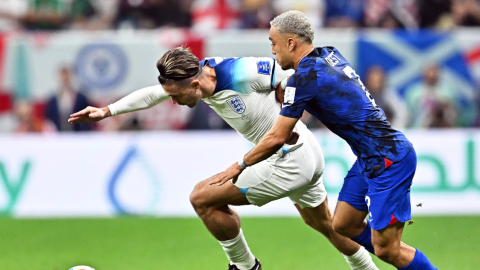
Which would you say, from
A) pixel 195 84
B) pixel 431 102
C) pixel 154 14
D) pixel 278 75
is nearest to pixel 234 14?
pixel 154 14

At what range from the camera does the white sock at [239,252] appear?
5512 millimetres

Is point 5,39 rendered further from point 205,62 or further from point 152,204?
point 205,62

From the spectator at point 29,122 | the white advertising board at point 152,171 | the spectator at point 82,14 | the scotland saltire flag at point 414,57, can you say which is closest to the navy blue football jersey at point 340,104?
the white advertising board at point 152,171

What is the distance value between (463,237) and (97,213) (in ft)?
16.9

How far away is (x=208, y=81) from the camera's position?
528cm

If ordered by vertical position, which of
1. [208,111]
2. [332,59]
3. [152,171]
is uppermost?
[332,59]

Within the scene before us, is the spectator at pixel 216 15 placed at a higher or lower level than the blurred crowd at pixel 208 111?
higher

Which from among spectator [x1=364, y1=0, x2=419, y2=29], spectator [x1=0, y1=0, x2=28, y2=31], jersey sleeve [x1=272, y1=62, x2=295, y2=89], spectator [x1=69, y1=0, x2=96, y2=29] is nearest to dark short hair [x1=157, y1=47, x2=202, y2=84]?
jersey sleeve [x1=272, y1=62, x2=295, y2=89]

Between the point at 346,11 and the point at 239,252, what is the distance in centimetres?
836

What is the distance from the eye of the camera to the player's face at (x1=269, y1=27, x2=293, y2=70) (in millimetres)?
4816

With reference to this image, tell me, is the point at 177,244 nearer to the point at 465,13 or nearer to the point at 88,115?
the point at 88,115

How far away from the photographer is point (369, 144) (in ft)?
15.8

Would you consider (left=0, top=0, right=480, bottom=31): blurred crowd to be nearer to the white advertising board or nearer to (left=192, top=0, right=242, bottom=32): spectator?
(left=192, top=0, right=242, bottom=32): spectator

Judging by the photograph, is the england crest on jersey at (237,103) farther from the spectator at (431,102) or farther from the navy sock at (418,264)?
the spectator at (431,102)
